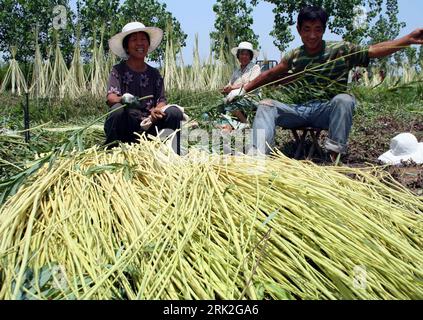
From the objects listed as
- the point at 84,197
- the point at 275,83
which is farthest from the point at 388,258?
the point at 275,83

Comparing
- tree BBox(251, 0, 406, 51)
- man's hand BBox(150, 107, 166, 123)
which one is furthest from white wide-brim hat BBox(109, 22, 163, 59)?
tree BBox(251, 0, 406, 51)

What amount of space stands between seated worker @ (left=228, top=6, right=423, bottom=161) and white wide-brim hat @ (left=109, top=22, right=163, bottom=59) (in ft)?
2.93

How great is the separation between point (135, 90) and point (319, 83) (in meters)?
1.44

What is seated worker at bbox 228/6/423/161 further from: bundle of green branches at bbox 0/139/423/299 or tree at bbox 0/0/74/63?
tree at bbox 0/0/74/63

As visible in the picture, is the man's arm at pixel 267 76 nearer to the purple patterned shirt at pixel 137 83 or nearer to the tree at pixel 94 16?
the purple patterned shirt at pixel 137 83

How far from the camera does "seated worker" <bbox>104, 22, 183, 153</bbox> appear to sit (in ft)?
10.6

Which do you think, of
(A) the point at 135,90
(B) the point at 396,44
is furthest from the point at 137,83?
(B) the point at 396,44

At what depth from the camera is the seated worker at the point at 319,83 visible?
3154 mm

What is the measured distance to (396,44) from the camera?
290 cm

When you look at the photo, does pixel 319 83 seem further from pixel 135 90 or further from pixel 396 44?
pixel 135 90

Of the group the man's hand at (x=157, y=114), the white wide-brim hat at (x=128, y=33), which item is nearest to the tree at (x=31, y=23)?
the white wide-brim hat at (x=128, y=33)

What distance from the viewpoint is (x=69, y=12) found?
13875mm

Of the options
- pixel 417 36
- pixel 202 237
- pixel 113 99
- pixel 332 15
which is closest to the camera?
pixel 202 237

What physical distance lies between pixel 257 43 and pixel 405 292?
14585 mm
